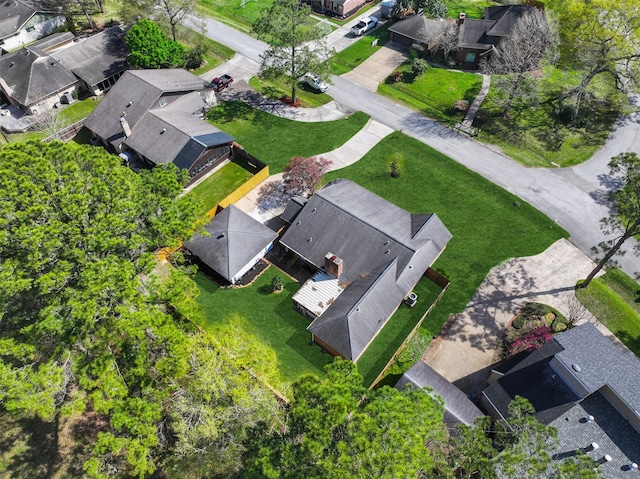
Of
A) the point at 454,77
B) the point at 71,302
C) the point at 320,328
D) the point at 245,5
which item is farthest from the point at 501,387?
the point at 245,5

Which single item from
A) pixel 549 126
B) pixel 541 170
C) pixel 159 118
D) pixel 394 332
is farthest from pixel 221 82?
pixel 549 126

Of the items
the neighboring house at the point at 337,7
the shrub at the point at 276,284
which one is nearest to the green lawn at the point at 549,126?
the neighboring house at the point at 337,7

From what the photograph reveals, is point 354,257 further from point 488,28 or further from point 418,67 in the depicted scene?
point 488,28

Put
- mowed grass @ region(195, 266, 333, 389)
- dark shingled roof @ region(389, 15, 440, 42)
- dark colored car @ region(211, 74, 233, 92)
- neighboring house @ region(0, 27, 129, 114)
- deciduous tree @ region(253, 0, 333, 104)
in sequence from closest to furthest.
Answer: mowed grass @ region(195, 266, 333, 389) → deciduous tree @ region(253, 0, 333, 104) → neighboring house @ region(0, 27, 129, 114) → dark colored car @ region(211, 74, 233, 92) → dark shingled roof @ region(389, 15, 440, 42)

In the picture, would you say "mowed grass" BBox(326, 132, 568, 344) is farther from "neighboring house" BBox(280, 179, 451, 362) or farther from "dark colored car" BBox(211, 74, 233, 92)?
"dark colored car" BBox(211, 74, 233, 92)

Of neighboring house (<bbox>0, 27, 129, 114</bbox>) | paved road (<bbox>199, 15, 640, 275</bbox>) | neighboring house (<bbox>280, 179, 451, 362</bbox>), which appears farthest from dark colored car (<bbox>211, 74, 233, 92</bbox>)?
neighboring house (<bbox>280, 179, 451, 362</bbox>)
